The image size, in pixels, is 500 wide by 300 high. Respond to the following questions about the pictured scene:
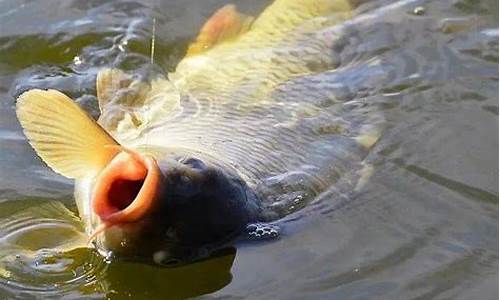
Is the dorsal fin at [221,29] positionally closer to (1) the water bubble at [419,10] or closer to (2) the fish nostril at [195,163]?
(1) the water bubble at [419,10]

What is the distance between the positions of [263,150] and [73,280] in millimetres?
730

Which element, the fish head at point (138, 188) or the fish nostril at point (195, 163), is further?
the fish nostril at point (195, 163)

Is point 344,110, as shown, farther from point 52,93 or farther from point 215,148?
point 52,93

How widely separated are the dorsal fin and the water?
0.18m

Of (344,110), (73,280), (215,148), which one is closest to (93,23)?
(344,110)

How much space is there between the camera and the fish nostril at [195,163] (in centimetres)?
283

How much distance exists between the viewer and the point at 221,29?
440cm

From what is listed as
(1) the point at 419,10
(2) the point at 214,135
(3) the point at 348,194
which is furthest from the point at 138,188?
(1) the point at 419,10

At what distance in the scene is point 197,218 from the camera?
284cm

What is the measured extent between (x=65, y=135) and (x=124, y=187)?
30 centimetres

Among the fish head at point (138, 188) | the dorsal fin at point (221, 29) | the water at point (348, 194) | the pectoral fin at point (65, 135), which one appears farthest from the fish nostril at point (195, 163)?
the dorsal fin at point (221, 29)

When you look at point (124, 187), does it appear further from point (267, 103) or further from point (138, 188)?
point (267, 103)

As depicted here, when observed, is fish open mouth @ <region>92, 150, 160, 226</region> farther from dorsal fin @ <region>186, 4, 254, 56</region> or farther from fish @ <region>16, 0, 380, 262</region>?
dorsal fin @ <region>186, 4, 254, 56</region>

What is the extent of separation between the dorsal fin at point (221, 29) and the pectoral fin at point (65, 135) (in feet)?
4.61
